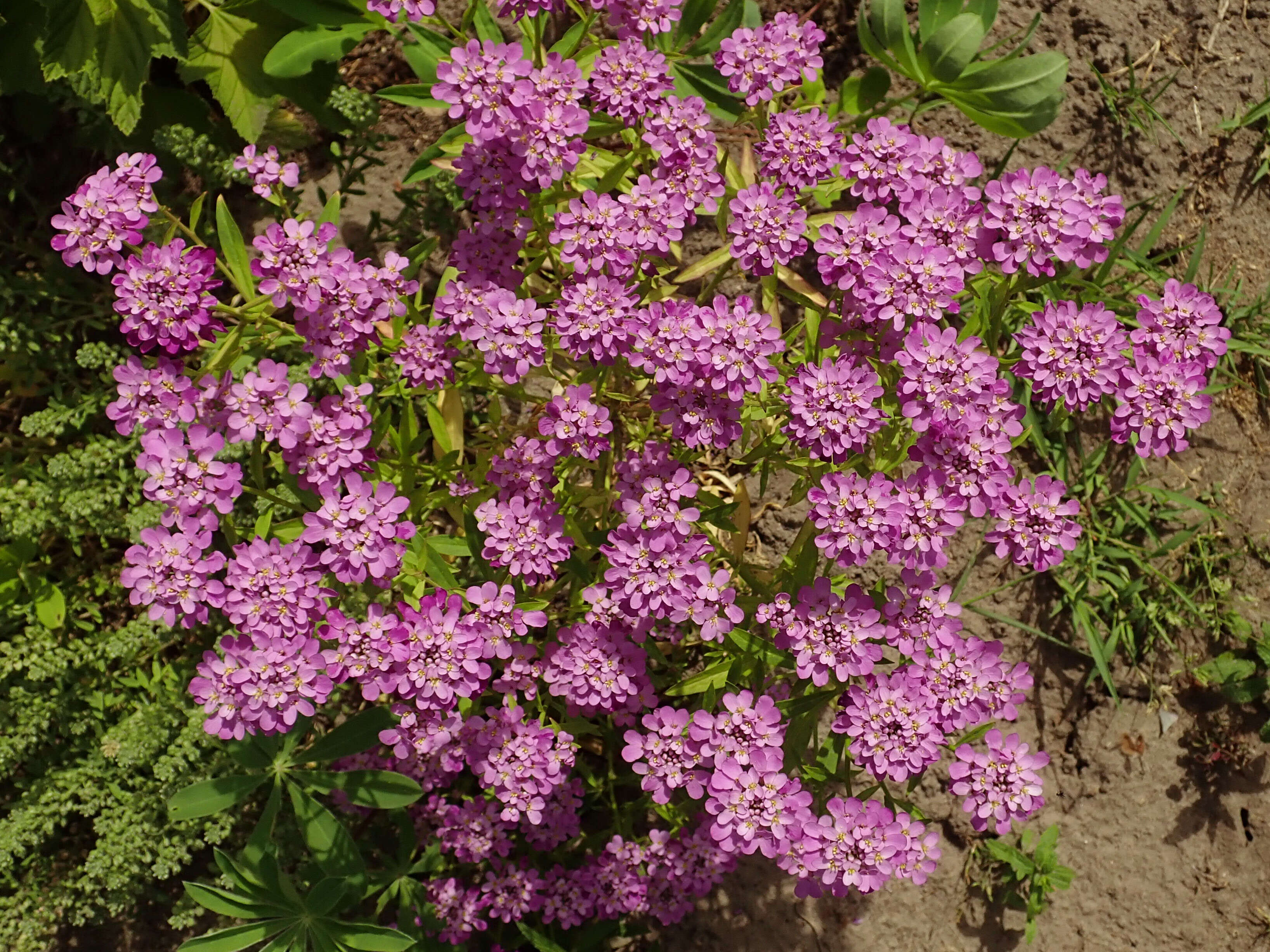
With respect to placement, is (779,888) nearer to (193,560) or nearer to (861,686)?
(861,686)

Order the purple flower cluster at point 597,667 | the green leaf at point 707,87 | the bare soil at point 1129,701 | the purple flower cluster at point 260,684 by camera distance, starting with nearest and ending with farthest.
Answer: the purple flower cluster at point 260,684, the purple flower cluster at point 597,667, the green leaf at point 707,87, the bare soil at point 1129,701

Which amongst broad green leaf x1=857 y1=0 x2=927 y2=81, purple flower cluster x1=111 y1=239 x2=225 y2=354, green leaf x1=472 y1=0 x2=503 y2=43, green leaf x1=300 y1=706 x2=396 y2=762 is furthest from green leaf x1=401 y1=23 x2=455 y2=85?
green leaf x1=300 y1=706 x2=396 y2=762

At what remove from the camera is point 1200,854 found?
4629 millimetres

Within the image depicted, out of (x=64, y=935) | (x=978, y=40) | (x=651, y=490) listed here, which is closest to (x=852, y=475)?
(x=651, y=490)

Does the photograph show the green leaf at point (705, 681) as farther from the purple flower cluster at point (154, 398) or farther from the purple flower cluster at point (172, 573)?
the purple flower cluster at point (154, 398)

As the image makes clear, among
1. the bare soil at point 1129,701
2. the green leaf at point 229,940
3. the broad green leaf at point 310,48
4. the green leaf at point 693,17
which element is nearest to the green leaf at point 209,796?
the green leaf at point 229,940

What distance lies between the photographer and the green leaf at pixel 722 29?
373 centimetres

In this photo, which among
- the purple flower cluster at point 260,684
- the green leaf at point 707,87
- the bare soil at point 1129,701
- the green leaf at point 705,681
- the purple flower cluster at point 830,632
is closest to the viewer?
the purple flower cluster at point 260,684

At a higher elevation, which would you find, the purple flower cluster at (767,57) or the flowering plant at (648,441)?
the purple flower cluster at (767,57)

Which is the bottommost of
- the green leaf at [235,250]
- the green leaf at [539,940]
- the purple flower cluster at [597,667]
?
the green leaf at [539,940]

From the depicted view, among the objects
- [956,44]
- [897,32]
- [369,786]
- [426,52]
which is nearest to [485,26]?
[426,52]

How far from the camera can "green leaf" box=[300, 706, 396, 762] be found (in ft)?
11.3

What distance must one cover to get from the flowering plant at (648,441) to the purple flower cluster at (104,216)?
0.01m

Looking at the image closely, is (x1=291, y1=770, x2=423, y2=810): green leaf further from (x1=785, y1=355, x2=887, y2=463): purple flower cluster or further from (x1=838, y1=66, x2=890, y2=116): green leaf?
(x1=838, y1=66, x2=890, y2=116): green leaf
